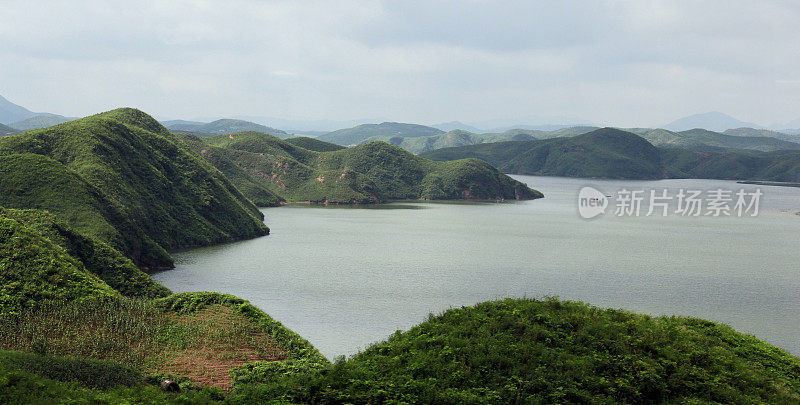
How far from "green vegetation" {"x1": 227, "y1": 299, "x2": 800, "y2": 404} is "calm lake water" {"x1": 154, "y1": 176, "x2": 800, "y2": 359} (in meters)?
10.4

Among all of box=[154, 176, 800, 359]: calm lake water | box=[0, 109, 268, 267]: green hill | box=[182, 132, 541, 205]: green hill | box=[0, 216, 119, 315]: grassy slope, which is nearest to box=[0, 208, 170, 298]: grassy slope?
box=[0, 216, 119, 315]: grassy slope

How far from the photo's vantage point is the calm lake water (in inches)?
1469

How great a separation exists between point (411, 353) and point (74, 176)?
4644 cm

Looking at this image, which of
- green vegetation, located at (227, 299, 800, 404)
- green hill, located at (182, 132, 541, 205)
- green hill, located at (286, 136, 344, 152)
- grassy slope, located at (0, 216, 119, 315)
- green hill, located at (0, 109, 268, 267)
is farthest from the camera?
green hill, located at (286, 136, 344, 152)

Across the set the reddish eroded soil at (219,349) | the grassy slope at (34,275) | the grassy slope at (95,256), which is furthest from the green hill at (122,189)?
the reddish eroded soil at (219,349)

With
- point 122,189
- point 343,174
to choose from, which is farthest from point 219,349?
point 343,174

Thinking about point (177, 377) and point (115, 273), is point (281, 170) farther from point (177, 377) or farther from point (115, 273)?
point (177, 377)

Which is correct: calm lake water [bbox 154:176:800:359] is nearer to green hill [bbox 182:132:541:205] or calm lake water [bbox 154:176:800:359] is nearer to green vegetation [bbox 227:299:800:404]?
green vegetation [bbox 227:299:800:404]

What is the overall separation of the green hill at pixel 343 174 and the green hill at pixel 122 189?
39641 mm

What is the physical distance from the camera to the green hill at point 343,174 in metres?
125

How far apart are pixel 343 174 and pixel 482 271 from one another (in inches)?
3292

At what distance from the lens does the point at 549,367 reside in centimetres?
1892

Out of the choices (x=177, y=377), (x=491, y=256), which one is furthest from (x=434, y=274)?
(x=177, y=377)

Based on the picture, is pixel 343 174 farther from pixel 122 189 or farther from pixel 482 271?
pixel 482 271
